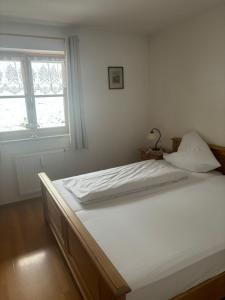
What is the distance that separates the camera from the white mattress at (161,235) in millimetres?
1278

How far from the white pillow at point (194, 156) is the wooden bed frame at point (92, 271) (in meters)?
1.45

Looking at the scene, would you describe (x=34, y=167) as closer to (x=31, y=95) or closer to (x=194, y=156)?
(x=31, y=95)

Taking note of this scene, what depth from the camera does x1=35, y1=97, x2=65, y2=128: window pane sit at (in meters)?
3.39

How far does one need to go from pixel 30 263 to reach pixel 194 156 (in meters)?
2.16

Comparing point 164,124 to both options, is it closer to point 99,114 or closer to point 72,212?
point 99,114

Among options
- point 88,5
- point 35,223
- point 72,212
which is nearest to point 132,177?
point 72,212

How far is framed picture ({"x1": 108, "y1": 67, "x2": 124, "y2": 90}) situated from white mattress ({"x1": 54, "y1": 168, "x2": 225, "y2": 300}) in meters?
2.06

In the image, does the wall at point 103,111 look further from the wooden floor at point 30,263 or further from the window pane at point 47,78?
the wooden floor at point 30,263

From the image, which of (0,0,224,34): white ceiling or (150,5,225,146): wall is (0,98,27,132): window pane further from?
(150,5,225,146): wall

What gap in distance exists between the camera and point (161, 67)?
144 inches

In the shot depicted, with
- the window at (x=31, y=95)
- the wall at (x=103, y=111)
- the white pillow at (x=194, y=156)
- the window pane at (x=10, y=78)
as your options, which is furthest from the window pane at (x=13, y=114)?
the white pillow at (x=194, y=156)

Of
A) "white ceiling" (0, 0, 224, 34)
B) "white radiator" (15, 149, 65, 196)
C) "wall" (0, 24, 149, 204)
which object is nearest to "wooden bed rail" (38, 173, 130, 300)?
"white radiator" (15, 149, 65, 196)

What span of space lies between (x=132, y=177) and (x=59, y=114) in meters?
1.74

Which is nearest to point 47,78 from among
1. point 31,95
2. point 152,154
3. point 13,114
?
point 31,95
